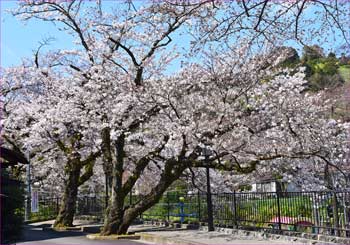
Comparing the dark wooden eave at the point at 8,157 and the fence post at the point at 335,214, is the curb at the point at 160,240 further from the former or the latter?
the dark wooden eave at the point at 8,157

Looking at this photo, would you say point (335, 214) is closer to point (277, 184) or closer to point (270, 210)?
point (270, 210)

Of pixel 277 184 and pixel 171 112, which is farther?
pixel 277 184

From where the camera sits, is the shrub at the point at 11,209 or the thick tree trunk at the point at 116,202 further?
the thick tree trunk at the point at 116,202

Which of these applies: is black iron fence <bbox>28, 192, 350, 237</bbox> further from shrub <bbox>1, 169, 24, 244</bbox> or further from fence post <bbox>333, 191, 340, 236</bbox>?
shrub <bbox>1, 169, 24, 244</bbox>

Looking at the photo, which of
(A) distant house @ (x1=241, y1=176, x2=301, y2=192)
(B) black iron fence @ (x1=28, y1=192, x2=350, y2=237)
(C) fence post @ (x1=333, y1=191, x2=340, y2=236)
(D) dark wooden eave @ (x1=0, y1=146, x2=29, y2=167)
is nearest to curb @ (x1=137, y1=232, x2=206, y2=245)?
(B) black iron fence @ (x1=28, y1=192, x2=350, y2=237)

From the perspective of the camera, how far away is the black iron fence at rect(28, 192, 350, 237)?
42.2 ft

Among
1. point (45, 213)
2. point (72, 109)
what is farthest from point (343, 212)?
point (45, 213)

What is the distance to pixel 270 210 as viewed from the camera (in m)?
15.6

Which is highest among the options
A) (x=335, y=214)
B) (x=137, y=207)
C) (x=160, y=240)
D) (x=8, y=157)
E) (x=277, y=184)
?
(x=8, y=157)

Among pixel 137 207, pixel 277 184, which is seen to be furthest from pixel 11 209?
pixel 277 184

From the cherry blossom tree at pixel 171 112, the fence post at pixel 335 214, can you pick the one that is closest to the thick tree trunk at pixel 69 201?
the cherry blossom tree at pixel 171 112

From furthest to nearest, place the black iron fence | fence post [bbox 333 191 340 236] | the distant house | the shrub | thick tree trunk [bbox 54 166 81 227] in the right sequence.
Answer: thick tree trunk [bbox 54 166 81 227]
the distant house
the black iron fence
fence post [bbox 333 191 340 236]
the shrub

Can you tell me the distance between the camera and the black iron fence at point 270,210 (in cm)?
1288

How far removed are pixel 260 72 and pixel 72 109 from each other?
7.90 metres
